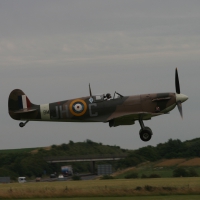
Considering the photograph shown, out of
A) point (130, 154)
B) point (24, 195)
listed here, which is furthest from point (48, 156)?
point (24, 195)

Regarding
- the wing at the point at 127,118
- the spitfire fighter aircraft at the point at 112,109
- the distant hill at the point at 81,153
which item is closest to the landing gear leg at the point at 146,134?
the spitfire fighter aircraft at the point at 112,109

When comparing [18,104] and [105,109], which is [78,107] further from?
[18,104]

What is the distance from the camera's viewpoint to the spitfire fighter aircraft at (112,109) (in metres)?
32.0

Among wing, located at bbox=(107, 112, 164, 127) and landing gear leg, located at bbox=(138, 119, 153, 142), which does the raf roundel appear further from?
landing gear leg, located at bbox=(138, 119, 153, 142)

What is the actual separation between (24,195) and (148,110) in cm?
1858

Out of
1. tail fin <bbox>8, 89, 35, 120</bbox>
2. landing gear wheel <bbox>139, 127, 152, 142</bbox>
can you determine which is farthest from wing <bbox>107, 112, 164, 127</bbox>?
tail fin <bbox>8, 89, 35, 120</bbox>

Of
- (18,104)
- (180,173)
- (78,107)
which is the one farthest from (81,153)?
(78,107)

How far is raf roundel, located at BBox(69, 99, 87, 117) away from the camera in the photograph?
32312 mm

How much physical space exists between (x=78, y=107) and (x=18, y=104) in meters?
3.55

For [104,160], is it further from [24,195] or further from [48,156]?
[24,195]

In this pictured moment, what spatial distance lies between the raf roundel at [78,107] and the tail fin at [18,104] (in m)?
2.27

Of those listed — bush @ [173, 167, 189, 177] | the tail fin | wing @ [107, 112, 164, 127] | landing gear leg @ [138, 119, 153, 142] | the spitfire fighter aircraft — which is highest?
the tail fin

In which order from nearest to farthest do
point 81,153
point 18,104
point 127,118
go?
point 127,118 → point 18,104 → point 81,153

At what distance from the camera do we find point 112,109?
3212 centimetres
